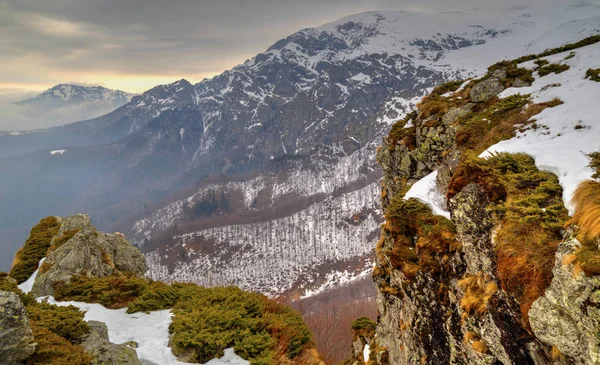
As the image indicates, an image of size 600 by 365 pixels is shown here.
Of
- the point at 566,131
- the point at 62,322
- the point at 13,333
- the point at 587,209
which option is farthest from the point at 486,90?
the point at 62,322

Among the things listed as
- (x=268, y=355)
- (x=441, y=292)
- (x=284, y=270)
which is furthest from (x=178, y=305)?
(x=284, y=270)

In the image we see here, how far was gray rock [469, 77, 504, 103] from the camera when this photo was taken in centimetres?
1889

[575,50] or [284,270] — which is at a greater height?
[575,50]

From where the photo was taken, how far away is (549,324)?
7051mm

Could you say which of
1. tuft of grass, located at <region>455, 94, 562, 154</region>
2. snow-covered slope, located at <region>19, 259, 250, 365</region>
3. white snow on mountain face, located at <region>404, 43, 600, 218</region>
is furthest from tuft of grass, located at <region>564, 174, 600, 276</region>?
snow-covered slope, located at <region>19, 259, 250, 365</region>

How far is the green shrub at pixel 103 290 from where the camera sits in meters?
18.5

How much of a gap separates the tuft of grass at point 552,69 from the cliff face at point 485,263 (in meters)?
0.36

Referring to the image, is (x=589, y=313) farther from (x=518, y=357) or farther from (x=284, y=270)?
(x=284, y=270)

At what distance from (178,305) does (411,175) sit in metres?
17.0

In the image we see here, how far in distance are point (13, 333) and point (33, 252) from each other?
20909 mm

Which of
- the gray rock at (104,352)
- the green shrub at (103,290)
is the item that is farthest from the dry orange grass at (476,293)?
the green shrub at (103,290)

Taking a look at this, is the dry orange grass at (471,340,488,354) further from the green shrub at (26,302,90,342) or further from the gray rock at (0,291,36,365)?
the green shrub at (26,302,90,342)

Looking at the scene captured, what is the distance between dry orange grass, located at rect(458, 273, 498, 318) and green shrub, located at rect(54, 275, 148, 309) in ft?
61.4

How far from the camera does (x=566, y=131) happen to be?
11.3 metres
